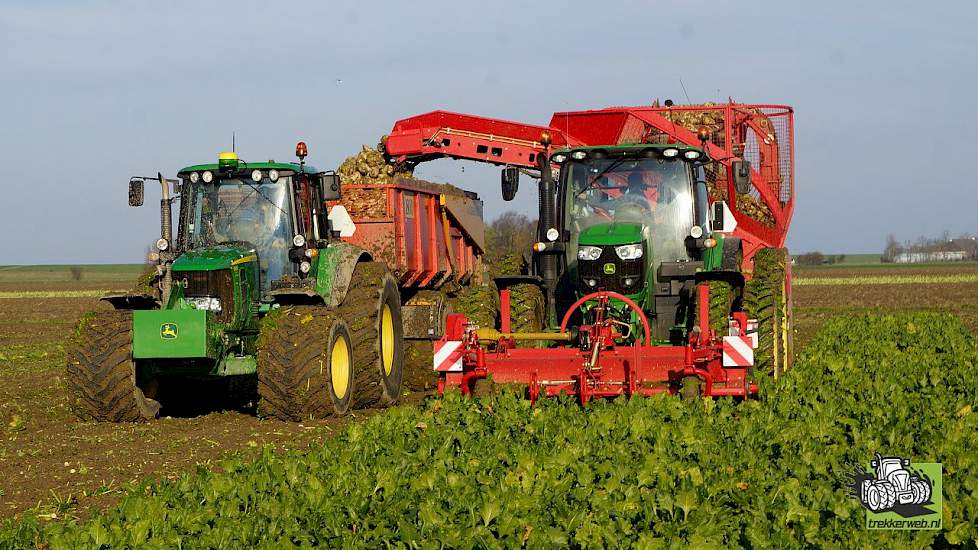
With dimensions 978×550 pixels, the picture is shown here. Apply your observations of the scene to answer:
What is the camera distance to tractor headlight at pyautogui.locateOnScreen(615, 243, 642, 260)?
12119mm

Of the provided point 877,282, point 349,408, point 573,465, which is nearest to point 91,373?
point 349,408

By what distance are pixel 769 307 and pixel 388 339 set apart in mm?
4253

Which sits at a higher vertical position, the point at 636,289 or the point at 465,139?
the point at 465,139

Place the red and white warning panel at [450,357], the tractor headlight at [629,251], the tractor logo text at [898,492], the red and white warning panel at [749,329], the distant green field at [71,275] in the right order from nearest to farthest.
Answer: the tractor logo text at [898,492]
the red and white warning panel at [749,329]
the red and white warning panel at [450,357]
the tractor headlight at [629,251]
the distant green field at [71,275]

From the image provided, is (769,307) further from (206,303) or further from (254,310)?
(206,303)

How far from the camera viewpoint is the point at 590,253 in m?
12.3

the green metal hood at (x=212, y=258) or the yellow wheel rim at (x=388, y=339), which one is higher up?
the green metal hood at (x=212, y=258)

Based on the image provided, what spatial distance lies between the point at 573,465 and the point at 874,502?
1807mm

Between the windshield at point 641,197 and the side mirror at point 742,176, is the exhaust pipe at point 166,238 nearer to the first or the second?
the windshield at point 641,197

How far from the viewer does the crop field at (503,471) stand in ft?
20.8

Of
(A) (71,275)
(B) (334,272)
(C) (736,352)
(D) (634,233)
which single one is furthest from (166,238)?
(A) (71,275)

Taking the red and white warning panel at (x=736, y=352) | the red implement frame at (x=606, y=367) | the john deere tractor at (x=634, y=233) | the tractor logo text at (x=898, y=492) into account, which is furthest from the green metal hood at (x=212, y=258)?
the tractor logo text at (x=898, y=492)

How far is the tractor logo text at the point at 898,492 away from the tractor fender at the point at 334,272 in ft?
21.0

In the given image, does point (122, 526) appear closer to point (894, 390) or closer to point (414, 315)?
point (894, 390)
